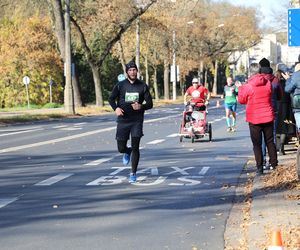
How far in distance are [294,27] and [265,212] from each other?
658cm

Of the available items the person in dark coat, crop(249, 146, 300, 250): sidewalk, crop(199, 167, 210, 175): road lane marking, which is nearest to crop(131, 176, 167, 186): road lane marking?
crop(199, 167, 210, 175): road lane marking

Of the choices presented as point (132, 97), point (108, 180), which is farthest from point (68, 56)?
point (132, 97)

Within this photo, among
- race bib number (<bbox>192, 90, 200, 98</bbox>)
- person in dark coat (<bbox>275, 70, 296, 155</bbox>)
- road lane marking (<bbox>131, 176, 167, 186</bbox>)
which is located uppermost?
race bib number (<bbox>192, 90, 200, 98</bbox>)

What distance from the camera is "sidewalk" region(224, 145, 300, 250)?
671 centimetres

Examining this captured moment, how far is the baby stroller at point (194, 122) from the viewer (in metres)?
19.1

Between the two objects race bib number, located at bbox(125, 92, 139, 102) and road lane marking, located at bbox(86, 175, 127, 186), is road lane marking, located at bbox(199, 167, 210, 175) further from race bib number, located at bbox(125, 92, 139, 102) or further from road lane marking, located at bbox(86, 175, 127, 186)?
race bib number, located at bbox(125, 92, 139, 102)

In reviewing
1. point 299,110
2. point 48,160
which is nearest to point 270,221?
point 299,110

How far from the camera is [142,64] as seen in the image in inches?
2913

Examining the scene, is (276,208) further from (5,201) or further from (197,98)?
(197,98)

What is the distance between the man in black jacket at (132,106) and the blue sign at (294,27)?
13.4 ft

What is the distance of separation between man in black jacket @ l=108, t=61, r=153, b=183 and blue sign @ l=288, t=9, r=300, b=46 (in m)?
4.07

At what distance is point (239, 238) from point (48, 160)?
27.4ft

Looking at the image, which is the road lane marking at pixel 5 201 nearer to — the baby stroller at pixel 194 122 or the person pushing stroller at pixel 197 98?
the baby stroller at pixel 194 122

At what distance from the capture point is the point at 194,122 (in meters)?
19.2
